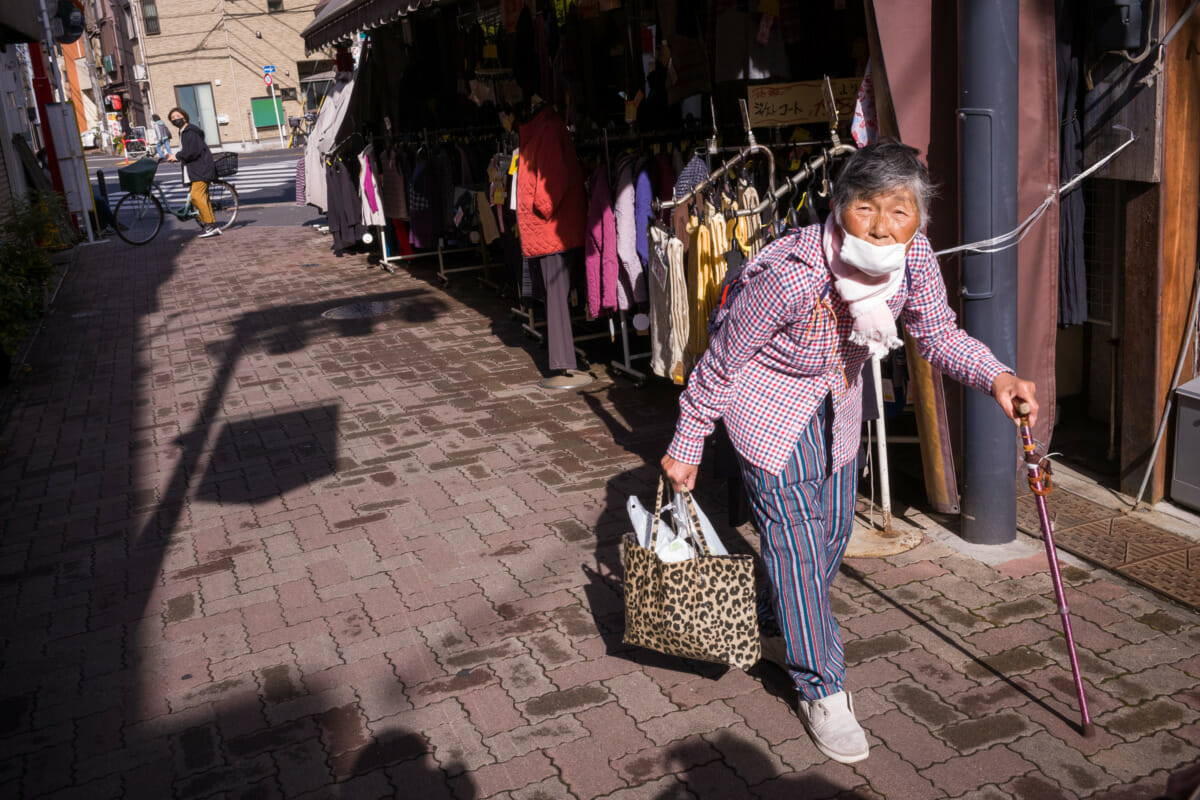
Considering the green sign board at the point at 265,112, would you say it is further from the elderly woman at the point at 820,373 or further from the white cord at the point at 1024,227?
the elderly woman at the point at 820,373

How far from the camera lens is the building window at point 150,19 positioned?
4553 centimetres

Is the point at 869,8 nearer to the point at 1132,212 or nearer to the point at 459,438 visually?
the point at 1132,212

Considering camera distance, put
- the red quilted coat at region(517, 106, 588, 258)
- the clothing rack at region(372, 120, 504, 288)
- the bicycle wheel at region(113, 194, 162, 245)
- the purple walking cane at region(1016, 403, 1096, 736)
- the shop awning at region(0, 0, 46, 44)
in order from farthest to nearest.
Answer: the bicycle wheel at region(113, 194, 162, 245), the clothing rack at region(372, 120, 504, 288), the shop awning at region(0, 0, 46, 44), the red quilted coat at region(517, 106, 588, 258), the purple walking cane at region(1016, 403, 1096, 736)

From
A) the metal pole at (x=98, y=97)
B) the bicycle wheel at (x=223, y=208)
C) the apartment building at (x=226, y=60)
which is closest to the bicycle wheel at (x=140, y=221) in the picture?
the bicycle wheel at (x=223, y=208)

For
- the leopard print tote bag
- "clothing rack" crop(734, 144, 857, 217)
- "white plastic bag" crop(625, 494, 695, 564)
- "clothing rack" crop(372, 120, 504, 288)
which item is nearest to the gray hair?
the leopard print tote bag

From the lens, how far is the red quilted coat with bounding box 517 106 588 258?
700cm

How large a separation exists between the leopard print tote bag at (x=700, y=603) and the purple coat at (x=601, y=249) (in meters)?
3.57

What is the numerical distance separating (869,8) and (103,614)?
423cm

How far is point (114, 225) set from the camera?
1734 centimetres

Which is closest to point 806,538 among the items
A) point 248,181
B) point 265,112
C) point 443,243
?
point 443,243

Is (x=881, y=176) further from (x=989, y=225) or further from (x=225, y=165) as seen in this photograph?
(x=225, y=165)

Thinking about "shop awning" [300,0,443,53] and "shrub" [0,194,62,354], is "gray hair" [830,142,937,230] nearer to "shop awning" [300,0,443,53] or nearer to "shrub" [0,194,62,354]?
"shop awning" [300,0,443,53]

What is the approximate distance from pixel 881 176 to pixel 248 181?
28497mm

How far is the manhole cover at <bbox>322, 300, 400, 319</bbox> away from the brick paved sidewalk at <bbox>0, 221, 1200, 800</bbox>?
327 cm
